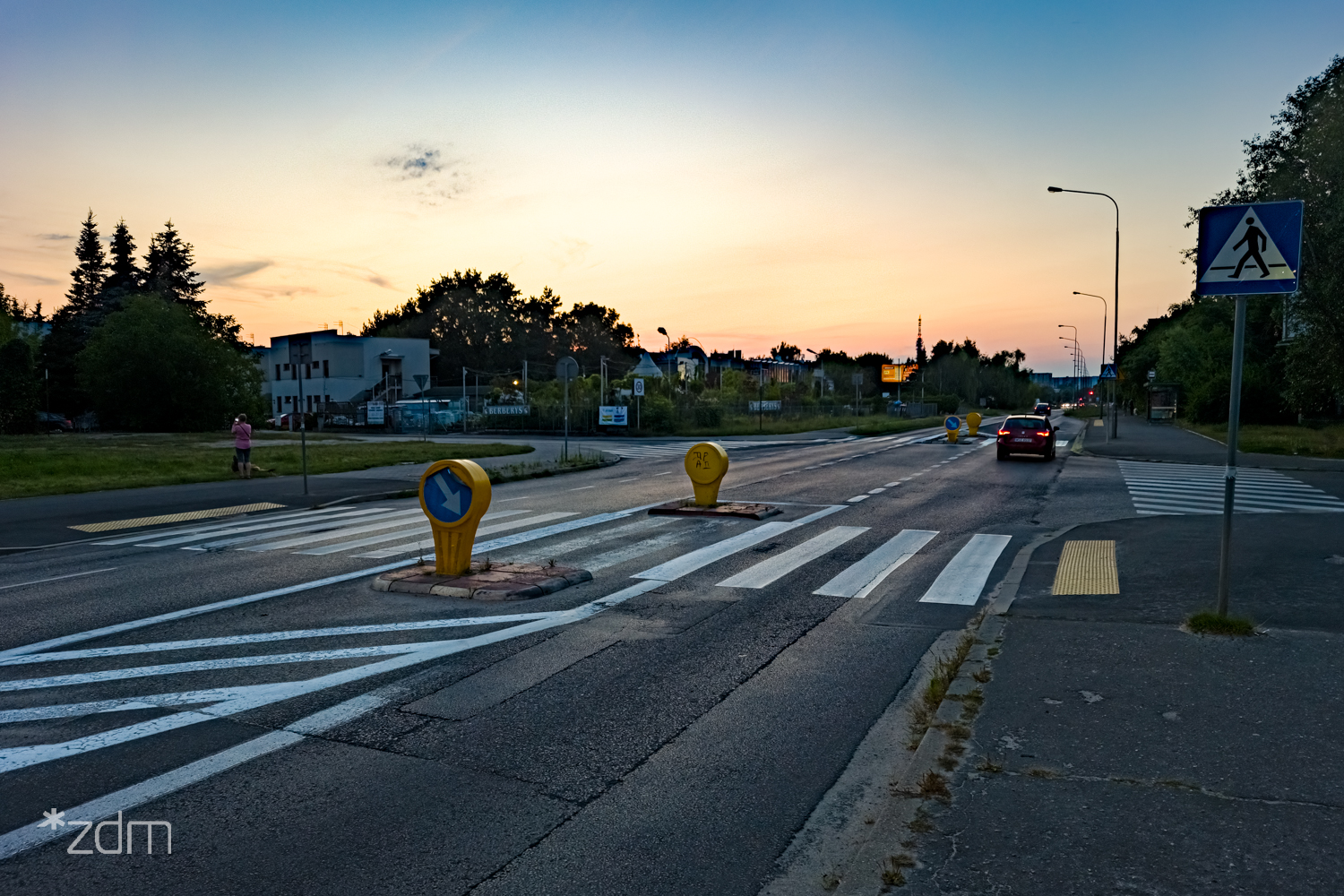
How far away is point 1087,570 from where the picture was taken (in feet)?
31.5

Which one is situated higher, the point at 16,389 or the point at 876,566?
the point at 16,389

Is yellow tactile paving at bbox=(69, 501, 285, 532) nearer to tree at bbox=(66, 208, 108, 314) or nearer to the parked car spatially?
the parked car

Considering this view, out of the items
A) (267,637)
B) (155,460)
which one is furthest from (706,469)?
(155,460)

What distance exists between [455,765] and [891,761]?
7.27ft

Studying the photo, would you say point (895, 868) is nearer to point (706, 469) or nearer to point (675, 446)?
point (706, 469)

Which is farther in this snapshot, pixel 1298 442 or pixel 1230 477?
pixel 1298 442

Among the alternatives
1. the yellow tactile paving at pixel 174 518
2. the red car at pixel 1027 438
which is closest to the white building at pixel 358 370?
the red car at pixel 1027 438

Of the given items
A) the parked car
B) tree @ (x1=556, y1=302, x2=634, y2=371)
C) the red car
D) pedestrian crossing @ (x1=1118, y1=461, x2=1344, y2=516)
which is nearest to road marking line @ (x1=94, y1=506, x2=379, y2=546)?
pedestrian crossing @ (x1=1118, y1=461, x2=1344, y2=516)

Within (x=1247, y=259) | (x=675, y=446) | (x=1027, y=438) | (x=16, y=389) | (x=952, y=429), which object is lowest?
(x=675, y=446)

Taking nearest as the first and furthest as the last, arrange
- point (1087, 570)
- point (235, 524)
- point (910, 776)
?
point (910, 776) < point (1087, 570) < point (235, 524)

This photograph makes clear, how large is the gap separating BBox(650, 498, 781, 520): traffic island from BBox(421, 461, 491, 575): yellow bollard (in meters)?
5.82

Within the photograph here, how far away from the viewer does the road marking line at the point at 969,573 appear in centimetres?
877

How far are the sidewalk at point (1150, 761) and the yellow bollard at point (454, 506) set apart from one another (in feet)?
16.2

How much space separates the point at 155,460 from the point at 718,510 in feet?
66.8
